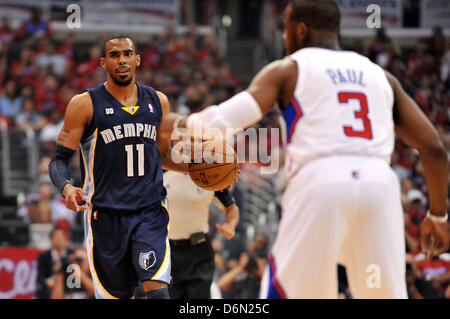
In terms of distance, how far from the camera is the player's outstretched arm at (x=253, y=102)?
3.50m

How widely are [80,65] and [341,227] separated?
13.2 meters

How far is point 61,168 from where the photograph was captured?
511 cm

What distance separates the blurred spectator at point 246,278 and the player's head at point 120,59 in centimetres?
440

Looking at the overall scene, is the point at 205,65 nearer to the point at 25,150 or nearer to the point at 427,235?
the point at 25,150

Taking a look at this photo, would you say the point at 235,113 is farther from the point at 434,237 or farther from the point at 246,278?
the point at 246,278

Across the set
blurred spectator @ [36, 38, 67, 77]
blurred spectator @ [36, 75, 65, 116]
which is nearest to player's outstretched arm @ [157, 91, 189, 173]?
blurred spectator @ [36, 75, 65, 116]

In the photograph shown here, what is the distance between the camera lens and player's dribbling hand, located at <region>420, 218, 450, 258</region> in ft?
13.1

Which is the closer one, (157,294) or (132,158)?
(157,294)

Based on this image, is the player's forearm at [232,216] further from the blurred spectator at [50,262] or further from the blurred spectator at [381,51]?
the blurred spectator at [381,51]

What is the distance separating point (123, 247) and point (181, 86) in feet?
33.9

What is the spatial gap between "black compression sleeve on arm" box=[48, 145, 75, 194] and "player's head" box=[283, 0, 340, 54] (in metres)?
2.07

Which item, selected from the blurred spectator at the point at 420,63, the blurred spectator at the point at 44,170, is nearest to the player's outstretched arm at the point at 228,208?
the blurred spectator at the point at 44,170

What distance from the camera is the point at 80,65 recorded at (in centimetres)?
1580

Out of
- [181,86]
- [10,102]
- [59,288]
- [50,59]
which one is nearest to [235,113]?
[59,288]
